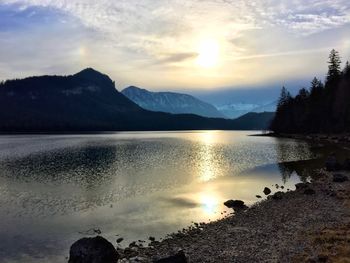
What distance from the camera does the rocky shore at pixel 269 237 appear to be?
25.5 m

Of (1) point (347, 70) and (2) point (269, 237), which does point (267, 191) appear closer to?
(2) point (269, 237)

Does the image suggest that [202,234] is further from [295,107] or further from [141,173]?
[295,107]

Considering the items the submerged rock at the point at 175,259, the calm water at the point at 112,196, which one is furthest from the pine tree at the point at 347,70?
the submerged rock at the point at 175,259

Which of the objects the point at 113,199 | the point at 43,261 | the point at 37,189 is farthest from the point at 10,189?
the point at 43,261

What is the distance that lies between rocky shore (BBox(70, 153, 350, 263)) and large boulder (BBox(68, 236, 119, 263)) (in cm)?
94

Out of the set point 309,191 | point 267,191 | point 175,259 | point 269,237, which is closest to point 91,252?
point 175,259

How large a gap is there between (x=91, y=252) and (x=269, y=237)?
14198 mm

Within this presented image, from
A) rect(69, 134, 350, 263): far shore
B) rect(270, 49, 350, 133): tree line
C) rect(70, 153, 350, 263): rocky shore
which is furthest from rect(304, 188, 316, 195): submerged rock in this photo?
rect(270, 49, 350, 133): tree line

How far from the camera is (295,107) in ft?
642

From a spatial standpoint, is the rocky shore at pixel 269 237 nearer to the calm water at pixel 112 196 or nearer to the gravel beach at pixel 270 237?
the gravel beach at pixel 270 237

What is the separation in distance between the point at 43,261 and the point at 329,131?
498ft

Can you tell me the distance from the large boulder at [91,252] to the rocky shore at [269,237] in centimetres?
94

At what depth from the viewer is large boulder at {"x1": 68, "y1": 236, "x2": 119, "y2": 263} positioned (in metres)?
24.8

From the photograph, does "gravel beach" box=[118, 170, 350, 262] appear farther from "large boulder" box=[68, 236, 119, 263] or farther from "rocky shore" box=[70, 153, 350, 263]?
"large boulder" box=[68, 236, 119, 263]
